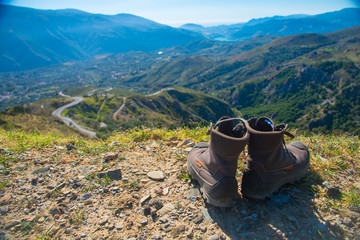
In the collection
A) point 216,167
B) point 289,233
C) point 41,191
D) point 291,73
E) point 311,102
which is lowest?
point 311,102

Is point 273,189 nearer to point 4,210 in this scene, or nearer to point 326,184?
point 326,184

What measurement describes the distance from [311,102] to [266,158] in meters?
157

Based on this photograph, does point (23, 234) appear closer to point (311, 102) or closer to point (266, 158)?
point (266, 158)

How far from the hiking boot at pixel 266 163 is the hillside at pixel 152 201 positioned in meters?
0.23

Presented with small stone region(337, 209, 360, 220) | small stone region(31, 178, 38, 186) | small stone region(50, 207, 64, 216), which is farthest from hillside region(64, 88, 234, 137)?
small stone region(337, 209, 360, 220)

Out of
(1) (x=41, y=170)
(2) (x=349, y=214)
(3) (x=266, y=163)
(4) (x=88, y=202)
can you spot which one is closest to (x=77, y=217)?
(4) (x=88, y=202)

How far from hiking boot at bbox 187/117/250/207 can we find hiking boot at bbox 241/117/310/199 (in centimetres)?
23

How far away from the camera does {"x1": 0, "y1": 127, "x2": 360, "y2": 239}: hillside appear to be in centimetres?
240

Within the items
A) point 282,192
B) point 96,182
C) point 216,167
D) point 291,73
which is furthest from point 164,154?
point 291,73

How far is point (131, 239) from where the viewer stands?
2305 millimetres

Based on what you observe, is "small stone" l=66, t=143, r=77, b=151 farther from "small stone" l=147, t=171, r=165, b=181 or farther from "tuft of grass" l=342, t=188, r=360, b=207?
"tuft of grass" l=342, t=188, r=360, b=207

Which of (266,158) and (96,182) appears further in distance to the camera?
(96,182)

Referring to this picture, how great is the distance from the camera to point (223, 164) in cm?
262

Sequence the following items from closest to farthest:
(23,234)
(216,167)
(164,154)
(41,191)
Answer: (23,234) → (216,167) → (41,191) → (164,154)
